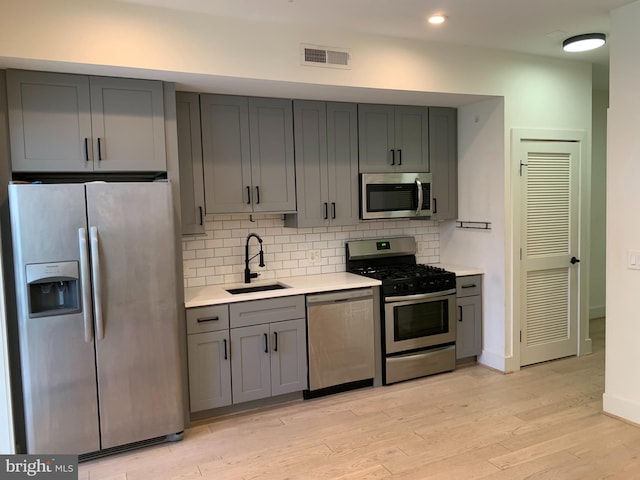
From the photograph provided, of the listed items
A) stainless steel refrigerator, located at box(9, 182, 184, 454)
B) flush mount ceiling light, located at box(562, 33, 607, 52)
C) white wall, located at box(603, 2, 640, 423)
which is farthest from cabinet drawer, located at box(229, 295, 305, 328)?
flush mount ceiling light, located at box(562, 33, 607, 52)

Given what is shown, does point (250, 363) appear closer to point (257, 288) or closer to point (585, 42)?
point (257, 288)

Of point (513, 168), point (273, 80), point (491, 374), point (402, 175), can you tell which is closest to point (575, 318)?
point (491, 374)

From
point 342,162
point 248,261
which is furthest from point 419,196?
point 248,261

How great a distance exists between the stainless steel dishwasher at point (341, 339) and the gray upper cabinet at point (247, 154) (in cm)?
86

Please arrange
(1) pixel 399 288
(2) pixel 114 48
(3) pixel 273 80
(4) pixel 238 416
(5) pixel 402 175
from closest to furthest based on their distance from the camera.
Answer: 1. (2) pixel 114 48
2. (3) pixel 273 80
3. (4) pixel 238 416
4. (1) pixel 399 288
5. (5) pixel 402 175

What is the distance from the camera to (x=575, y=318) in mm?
4723

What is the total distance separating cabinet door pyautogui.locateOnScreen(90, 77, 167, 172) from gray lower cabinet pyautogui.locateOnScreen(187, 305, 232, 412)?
1.09 meters

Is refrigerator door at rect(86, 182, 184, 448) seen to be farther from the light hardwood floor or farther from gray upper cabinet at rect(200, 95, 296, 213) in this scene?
gray upper cabinet at rect(200, 95, 296, 213)

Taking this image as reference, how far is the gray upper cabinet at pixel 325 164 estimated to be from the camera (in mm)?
4082

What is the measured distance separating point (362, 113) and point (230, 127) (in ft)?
3.93

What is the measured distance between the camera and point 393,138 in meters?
4.44

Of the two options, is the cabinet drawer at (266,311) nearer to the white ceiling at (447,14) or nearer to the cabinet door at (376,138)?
the cabinet door at (376,138)

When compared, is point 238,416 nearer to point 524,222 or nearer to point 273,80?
point 273,80

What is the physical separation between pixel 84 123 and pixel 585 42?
373cm
